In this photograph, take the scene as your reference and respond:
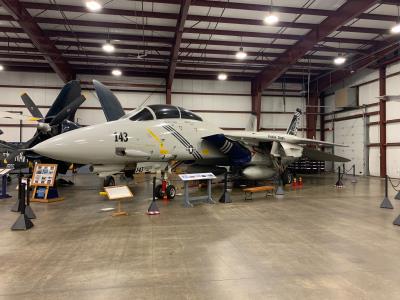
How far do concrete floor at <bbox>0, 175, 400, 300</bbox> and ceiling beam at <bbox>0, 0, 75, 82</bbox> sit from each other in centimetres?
919

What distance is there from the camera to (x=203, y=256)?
11.7ft

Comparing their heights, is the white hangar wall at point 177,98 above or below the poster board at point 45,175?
above

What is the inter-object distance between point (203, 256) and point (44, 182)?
628 cm

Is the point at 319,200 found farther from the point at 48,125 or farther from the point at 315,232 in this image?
the point at 48,125

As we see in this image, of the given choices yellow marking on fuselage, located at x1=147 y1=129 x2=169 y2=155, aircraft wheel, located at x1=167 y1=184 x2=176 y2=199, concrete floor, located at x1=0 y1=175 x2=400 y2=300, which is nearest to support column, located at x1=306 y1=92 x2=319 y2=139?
concrete floor, located at x1=0 y1=175 x2=400 y2=300

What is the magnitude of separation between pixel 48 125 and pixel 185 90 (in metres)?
12.9

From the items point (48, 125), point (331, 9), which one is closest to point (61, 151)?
point (48, 125)

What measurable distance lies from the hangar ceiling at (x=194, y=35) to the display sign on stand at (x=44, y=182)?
6883 mm

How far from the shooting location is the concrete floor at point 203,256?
8.80 ft

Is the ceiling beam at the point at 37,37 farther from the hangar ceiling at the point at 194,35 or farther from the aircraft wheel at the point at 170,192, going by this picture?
the aircraft wheel at the point at 170,192

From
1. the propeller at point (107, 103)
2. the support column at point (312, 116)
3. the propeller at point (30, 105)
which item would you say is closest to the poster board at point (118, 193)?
the propeller at point (107, 103)

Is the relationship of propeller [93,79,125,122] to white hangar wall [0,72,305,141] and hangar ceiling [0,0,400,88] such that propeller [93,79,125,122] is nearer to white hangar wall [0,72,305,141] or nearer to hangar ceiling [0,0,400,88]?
hangar ceiling [0,0,400,88]

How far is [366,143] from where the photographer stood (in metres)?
18.0

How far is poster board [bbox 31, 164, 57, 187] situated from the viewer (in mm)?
7879
